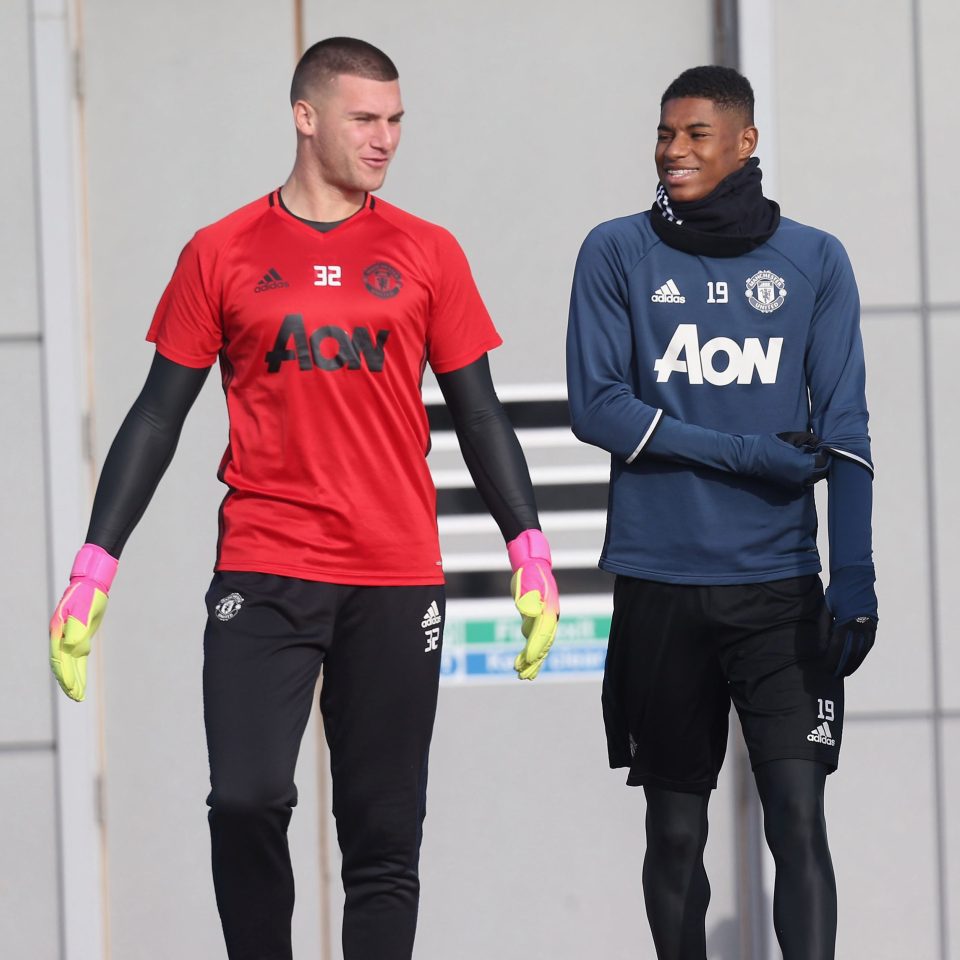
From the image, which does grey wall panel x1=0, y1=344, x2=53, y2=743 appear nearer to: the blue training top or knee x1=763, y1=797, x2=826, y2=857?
the blue training top

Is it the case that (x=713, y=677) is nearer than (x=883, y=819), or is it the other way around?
(x=713, y=677)

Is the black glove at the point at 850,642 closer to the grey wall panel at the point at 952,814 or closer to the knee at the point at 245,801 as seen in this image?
the knee at the point at 245,801

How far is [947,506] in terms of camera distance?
5.04 metres

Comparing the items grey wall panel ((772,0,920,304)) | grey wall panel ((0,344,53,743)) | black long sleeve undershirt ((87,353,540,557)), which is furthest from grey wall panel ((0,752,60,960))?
grey wall panel ((772,0,920,304))

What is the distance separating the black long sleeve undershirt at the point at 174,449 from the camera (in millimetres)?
3336

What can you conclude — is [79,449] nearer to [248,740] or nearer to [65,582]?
[65,582]

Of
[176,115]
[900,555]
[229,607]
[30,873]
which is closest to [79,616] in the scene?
[229,607]

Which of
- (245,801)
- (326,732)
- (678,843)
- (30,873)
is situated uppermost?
(326,732)

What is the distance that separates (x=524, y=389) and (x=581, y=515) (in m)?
0.47

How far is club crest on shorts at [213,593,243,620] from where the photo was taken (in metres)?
3.24

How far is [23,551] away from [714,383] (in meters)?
2.63

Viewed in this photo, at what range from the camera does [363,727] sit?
3297mm

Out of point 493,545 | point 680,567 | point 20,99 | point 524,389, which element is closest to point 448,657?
point 493,545

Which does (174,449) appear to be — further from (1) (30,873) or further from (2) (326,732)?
(1) (30,873)
